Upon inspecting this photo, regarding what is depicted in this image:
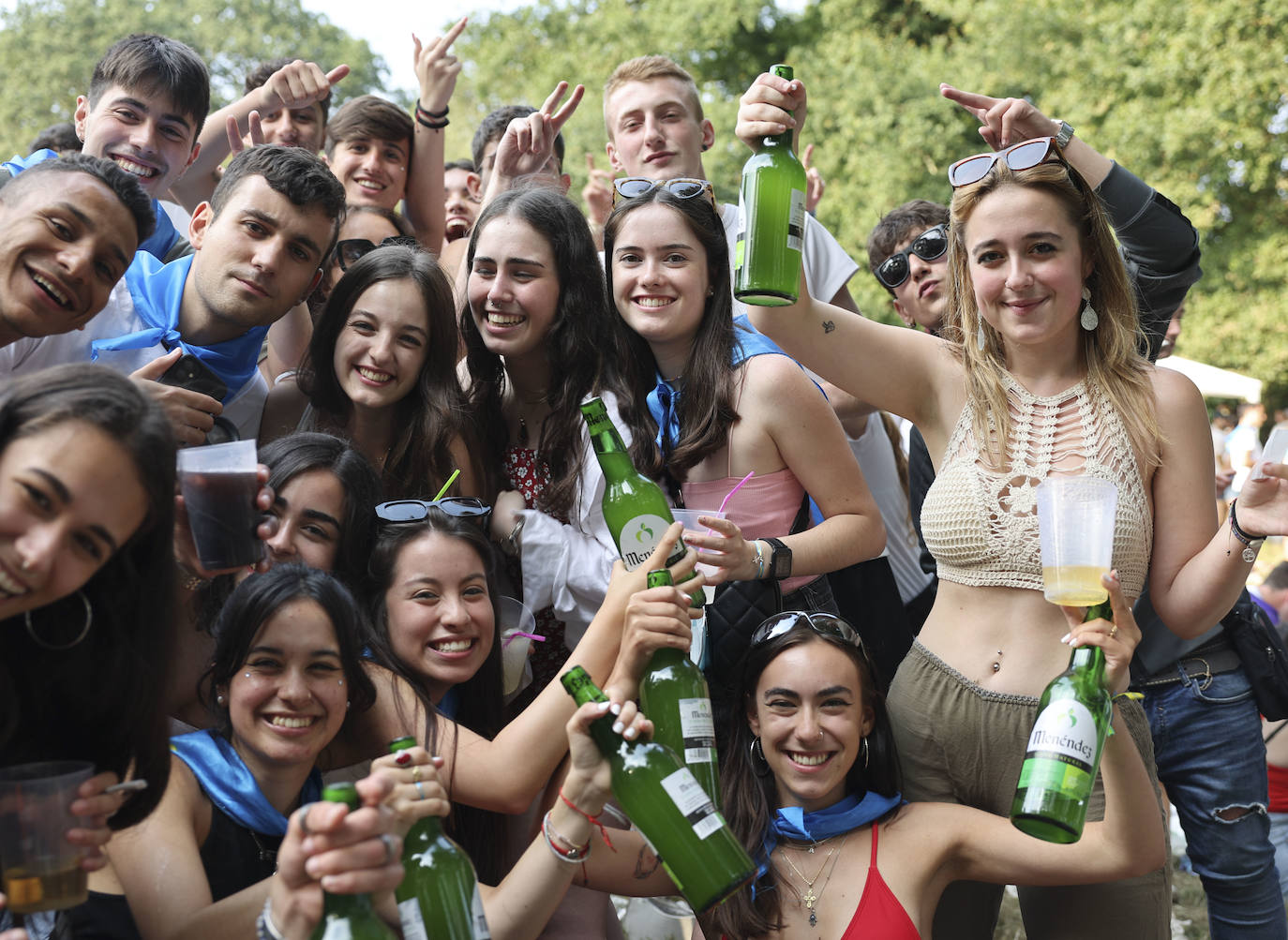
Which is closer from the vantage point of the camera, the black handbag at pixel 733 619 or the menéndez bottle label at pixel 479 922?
the menéndez bottle label at pixel 479 922

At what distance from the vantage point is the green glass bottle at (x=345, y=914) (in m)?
1.85

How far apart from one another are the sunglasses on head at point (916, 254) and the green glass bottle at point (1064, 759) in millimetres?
2640

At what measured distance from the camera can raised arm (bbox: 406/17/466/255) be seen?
16.5 feet

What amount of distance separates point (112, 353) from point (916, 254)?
3.06 meters

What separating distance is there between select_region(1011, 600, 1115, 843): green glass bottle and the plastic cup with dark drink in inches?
69.4

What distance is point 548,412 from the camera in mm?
3859

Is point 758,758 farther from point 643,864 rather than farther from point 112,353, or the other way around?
point 112,353

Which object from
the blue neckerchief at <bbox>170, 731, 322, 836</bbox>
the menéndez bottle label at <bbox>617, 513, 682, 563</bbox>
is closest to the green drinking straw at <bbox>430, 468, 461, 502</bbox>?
the menéndez bottle label at <bbox>617, 513, 682, 563</bbox>

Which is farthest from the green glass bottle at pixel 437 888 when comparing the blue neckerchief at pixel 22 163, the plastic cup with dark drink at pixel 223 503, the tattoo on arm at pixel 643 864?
the blue neckerchief at pixel 22 163

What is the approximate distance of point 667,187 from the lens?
3.71 meters

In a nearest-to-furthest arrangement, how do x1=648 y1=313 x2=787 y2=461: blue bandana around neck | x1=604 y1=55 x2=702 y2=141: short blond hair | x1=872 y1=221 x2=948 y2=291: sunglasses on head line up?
x1=648 y1=313 x2=787 y2=461: blue bandana around neck < x1=872 y1=221 x2=948 y2=291: sunglasses on head < x1=604 y1=55 x2=702 y2=141: short blond hair

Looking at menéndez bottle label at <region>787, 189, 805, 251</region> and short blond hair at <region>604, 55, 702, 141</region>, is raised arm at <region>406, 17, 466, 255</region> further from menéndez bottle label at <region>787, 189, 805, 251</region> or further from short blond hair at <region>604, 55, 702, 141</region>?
menéndez bottle label at <region>787, 189, 805, 251</region>

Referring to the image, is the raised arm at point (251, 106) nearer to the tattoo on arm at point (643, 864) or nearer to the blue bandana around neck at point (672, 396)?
the blue bandana around neck at point (672, 396)

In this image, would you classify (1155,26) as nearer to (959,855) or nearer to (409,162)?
(409,162)
